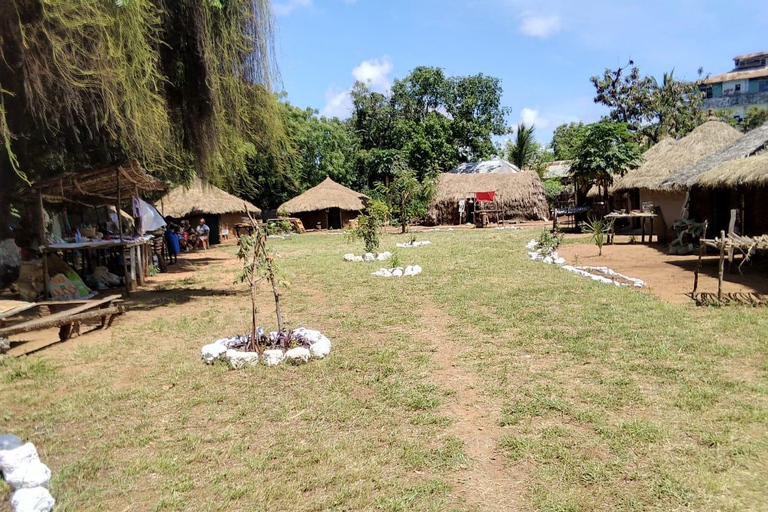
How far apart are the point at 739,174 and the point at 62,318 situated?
13.2 metres

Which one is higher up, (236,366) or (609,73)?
(609,73)

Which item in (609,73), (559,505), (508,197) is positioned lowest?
(559,505)

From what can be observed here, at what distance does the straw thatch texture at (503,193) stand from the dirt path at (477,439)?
94.5ft

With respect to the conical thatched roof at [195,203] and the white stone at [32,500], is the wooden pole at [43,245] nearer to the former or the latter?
the white stone at [32,500]

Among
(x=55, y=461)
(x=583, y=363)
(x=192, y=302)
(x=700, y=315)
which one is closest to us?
(x=55, y=461)

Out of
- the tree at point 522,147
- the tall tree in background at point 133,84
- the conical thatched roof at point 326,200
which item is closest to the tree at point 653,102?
the tree at point 522,147

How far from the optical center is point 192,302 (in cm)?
1017

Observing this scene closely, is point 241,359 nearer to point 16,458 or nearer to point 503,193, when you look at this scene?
point 16,458

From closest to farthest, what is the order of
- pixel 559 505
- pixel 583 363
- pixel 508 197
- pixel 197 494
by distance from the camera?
1. pixel 559 505
2. pixel 197 494
3. pixel 583 363
4. pixel 508 197

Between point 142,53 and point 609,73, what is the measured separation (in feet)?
116

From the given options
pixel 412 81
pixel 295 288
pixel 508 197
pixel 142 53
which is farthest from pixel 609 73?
pixel 142 53

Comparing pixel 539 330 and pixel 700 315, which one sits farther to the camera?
pixel 700 315

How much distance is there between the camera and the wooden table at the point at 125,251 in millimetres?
9680

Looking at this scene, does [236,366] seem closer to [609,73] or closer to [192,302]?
[192,302]
